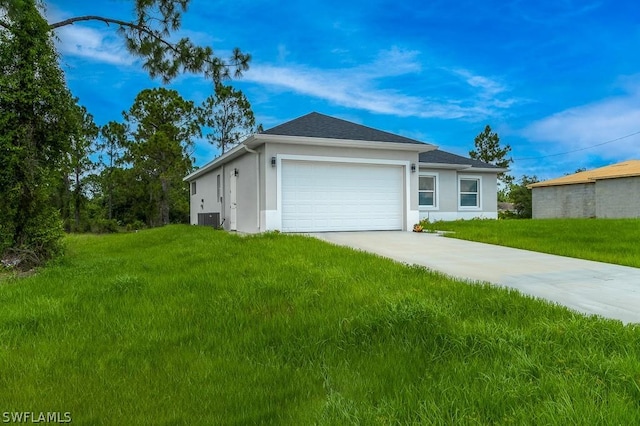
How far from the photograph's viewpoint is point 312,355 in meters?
2.83

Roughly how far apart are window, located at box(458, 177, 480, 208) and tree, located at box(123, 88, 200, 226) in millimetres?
17655

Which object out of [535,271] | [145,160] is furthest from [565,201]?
[145,160]

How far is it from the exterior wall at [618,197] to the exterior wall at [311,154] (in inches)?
485

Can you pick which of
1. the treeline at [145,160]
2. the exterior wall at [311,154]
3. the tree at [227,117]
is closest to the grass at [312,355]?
the exterior wall at [311,154]

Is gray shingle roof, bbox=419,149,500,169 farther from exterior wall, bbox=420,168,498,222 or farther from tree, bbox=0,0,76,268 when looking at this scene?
tree, bbox=0,0,76,268

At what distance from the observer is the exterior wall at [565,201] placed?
20156 millimetres

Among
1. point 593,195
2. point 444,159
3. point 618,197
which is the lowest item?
point 618,197

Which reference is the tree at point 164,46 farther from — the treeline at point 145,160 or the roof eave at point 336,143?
the treeline at point 145,160

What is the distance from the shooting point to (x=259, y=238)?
9094 mm

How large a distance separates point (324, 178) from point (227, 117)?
20.2m

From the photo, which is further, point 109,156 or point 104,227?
point 109,156

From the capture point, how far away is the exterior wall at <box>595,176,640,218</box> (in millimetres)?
17688

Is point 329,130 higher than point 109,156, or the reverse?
point 109,156

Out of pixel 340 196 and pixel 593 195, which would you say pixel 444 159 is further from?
pixel 593 195
